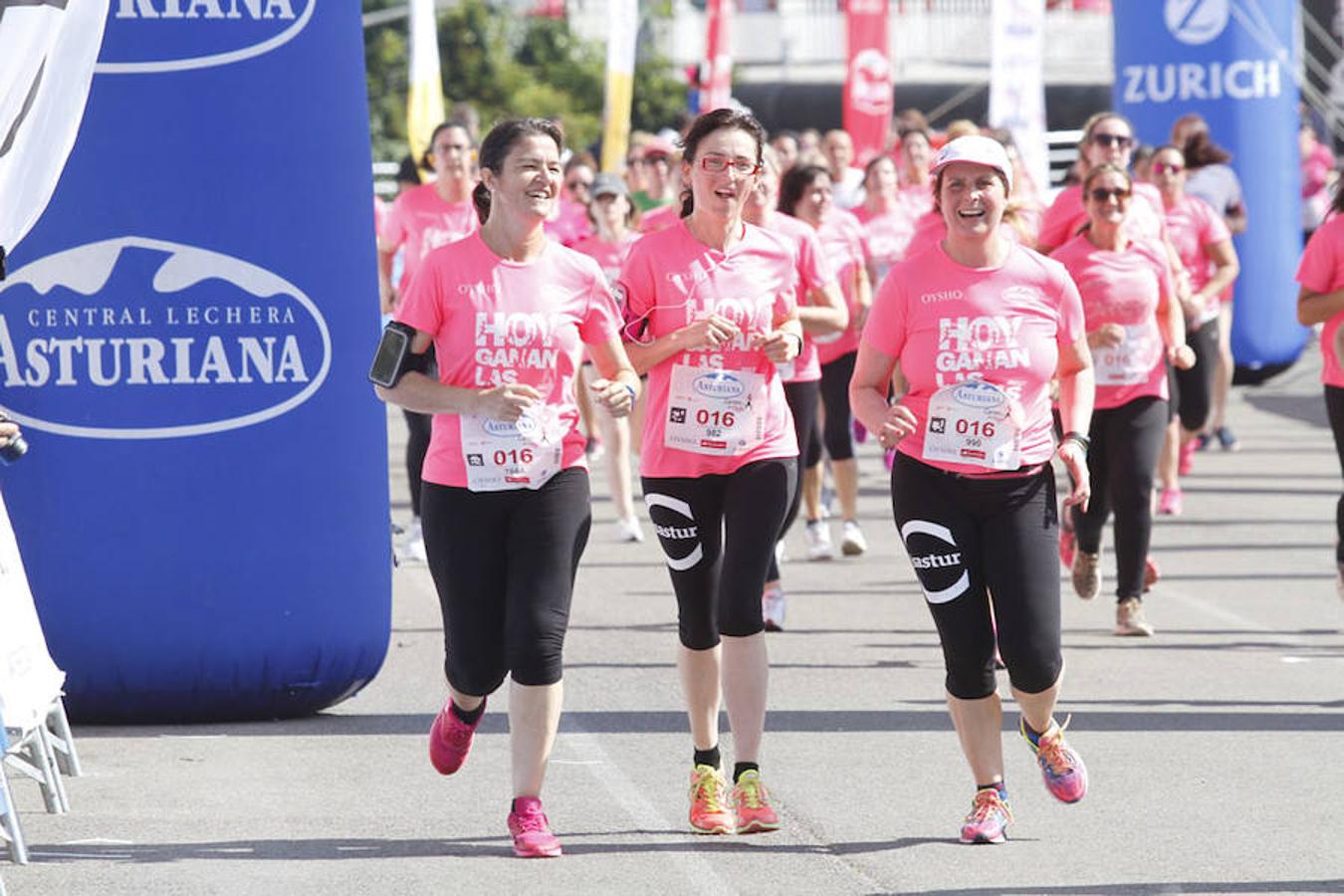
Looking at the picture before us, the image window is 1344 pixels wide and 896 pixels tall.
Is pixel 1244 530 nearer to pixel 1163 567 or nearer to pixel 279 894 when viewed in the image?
pixel 1163 567

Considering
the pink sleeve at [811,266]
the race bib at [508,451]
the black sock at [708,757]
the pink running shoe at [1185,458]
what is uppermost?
the pink sleeve at [811,266]

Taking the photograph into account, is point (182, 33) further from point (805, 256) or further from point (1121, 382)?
point (1121, 382)

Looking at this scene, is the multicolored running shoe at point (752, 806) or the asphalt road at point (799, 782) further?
the multicolored running shoe at point (752, 806)

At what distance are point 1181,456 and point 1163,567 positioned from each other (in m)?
3.12

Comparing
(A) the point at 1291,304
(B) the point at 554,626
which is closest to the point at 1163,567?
(B) the point at 554,626

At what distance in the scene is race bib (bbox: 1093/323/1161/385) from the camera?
988 cm

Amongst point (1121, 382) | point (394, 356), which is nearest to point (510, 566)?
point (394, 356)

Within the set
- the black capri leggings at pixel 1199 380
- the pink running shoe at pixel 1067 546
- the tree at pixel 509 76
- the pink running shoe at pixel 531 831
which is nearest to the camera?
the pink running shoe at pixel 531 831

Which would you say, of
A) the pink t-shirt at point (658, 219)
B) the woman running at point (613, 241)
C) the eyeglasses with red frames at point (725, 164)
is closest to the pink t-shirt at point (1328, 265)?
the eyeglasses with red frames at point (725, 164)

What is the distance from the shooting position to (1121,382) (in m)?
9.92

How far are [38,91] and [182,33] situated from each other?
1334 mm

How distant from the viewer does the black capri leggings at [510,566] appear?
6.45 m

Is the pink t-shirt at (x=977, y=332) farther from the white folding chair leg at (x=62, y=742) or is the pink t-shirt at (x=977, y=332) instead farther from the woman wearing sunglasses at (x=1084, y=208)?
the woman wearing sunglasses at (x=1084, y=208)

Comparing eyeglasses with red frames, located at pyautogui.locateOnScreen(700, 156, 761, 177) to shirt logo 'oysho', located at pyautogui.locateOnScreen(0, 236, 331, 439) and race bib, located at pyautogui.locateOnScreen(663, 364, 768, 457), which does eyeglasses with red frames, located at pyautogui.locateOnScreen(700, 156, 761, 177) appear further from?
shirt logo 'oysho', located at pyautogui.locateOnScreen(0, 236, 331, 439)
